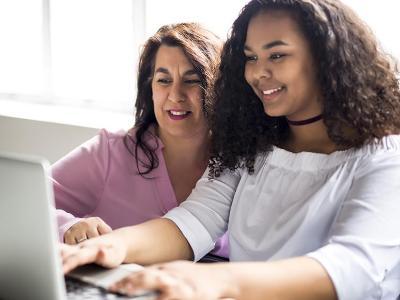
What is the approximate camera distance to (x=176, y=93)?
1.87m

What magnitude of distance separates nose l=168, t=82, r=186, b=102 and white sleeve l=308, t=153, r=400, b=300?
623 mm

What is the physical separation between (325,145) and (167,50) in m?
0.58

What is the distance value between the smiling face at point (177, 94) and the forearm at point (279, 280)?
2.50ft

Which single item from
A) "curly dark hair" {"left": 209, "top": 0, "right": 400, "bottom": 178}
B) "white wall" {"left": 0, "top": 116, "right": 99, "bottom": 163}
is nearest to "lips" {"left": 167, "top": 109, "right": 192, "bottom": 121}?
"curly dark hair" {"left": 209, "top": 0, "right": 400, "bottom": 178}

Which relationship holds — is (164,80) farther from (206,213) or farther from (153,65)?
(206,213)

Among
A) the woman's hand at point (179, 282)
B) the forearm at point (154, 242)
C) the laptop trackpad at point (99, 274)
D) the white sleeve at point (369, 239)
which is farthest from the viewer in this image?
the forearm at point (154, 242)

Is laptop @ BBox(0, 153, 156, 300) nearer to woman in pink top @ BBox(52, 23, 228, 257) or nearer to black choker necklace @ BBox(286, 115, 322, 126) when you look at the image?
black choker necklace @ BBox(286, 115, 322, 126)

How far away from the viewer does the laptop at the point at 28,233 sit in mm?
889

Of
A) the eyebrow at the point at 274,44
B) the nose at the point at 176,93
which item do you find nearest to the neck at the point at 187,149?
the nose at the point at 176,93

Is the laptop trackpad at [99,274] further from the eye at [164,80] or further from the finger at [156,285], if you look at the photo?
the eye at [164,80]

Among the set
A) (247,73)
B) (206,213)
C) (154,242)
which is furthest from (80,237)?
(247,73)

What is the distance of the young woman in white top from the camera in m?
1.30

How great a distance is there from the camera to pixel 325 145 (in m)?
1.51

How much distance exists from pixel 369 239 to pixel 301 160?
0.29 metres
